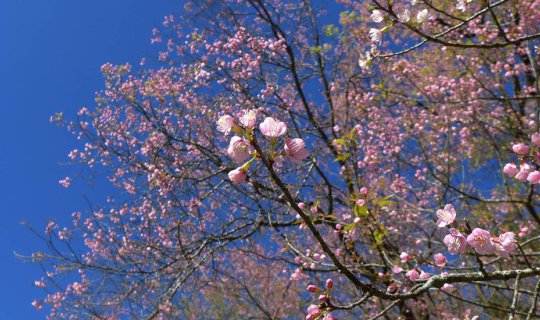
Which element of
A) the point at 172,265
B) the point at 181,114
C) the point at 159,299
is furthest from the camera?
the point at 181,114

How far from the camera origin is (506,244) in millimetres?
1737

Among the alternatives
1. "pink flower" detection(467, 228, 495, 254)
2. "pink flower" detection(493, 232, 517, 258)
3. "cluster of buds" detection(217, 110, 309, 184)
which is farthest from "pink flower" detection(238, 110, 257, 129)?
"pink flower" detection(493, 232, 517, 258)

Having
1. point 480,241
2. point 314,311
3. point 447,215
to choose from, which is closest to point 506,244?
point 480,241

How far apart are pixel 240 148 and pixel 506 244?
4.01 feet

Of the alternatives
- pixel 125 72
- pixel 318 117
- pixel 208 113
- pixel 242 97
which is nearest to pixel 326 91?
pixel 318 117

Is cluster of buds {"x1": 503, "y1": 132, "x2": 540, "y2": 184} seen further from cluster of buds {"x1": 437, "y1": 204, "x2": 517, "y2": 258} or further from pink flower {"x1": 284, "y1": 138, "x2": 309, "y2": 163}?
pink flower {"x1": 284, "y1": 138, "x2": 309, "y2": 163}

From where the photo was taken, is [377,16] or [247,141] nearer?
[247,141]

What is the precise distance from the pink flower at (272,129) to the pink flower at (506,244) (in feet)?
3.65

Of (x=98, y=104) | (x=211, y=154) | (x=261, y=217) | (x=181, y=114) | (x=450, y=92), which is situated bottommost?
(x=261, y=217)

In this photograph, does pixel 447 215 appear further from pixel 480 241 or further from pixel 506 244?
pixel 506 244

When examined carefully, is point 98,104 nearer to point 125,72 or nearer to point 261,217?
point 125,72

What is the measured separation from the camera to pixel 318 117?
7.07m

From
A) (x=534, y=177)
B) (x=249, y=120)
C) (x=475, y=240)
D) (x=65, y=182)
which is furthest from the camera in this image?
(x=65, y=182)

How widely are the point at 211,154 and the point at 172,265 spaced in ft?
5.02
